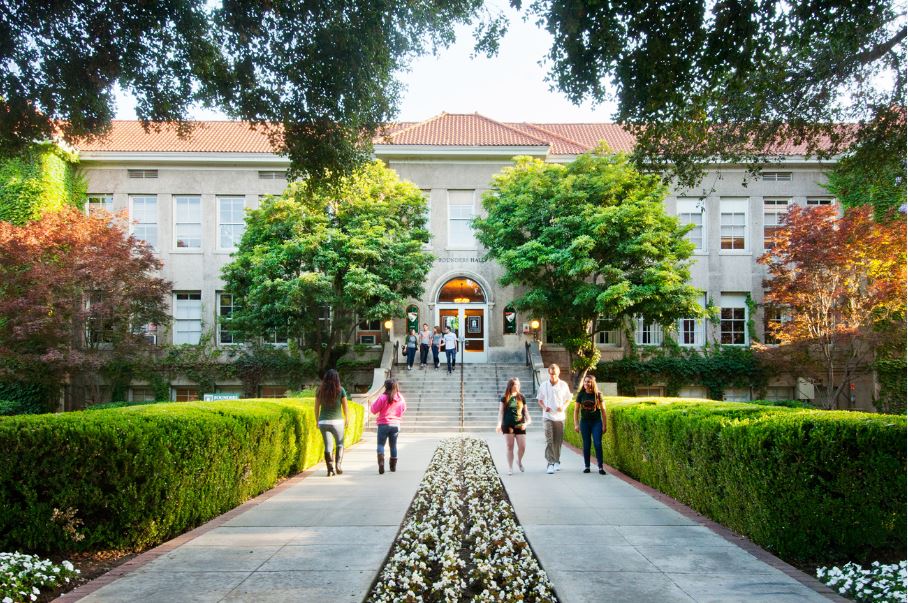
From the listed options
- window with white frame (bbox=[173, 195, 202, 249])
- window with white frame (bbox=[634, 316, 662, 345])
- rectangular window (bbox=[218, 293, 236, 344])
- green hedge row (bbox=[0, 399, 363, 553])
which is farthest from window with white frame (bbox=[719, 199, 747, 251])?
green hedge row (bbox=[0, 399, 363, 553])

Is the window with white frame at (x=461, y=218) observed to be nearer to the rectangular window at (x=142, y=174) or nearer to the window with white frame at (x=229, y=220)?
the window with white frame at (x=229, y=220)

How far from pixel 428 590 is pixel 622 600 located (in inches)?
57.1

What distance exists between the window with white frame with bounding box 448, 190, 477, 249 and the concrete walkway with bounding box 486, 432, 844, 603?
21.0 meters

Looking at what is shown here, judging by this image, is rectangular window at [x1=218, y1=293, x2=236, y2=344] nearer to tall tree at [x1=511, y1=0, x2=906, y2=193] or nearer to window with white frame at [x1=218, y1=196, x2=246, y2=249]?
window with white frame at [x1=218, y1=196, x2=246, y2=249]

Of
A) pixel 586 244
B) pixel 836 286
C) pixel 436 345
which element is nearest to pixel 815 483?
pixel 586 244

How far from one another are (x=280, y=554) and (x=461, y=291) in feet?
80.5

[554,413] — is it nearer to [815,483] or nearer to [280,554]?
[815,483]

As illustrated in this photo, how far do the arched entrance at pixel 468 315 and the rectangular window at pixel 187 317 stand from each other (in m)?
10.1

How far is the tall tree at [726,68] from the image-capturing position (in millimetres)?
7531

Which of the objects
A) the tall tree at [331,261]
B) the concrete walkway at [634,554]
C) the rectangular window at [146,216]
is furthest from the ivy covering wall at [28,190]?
the concrete walkway at [634,554]

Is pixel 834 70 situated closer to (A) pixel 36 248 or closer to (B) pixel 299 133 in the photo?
(B) pixel 299 133

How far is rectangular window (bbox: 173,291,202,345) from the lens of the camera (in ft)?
101

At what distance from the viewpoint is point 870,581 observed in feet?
17.2

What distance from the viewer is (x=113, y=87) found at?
908cm
